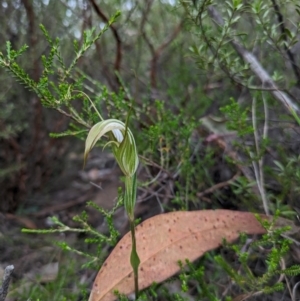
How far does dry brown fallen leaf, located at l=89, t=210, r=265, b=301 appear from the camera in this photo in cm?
111

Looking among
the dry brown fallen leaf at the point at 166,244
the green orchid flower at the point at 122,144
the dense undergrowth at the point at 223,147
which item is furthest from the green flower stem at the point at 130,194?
the dry brown fallen leaf at the point at 166,244

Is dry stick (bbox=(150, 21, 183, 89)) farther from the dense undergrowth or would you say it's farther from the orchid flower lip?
the orchid flower lip

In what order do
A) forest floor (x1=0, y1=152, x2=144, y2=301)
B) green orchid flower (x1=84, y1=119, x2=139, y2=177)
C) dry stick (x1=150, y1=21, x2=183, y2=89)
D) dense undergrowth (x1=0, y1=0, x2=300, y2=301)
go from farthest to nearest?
dry stick (x1=150, y1=21, x2=183, y2=89)
forest floor (x1=0, y1=152, x2=144, y2=301)
dense undergrowth (x1=0, y1=0, x2=300, y2=301)
green orchid flower (x1=84, y1=119, x2=139, y2=177)

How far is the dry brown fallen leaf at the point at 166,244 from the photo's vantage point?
1105 millimetres

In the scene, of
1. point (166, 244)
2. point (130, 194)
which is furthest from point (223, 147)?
point (130, 194)

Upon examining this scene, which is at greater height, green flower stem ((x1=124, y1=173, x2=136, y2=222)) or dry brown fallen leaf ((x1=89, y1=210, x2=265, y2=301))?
green flower stem ((x1=124, y1=173, x2=136, y2=222))

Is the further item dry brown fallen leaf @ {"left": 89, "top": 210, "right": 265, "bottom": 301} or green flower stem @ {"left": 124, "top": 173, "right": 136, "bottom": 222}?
dry brown fallen leaf @ {"left": 89, "top": 210, "right": 265, "bottom": 301}

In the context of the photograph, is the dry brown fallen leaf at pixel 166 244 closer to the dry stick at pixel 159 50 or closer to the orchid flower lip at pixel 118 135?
the orchid flower lip at pixel 118 135

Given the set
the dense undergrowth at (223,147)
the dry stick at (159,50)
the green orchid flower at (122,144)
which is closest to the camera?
the green orchid flower at (122,144)

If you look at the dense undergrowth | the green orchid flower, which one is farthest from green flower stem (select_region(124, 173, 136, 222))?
the dense undergrowth

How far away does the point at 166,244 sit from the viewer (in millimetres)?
1169

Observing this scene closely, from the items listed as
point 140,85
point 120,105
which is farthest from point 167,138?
point 140,85

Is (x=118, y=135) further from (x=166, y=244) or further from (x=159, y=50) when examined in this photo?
(x=159, y=50)

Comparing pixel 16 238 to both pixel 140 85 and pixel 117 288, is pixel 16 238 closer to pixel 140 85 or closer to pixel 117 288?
pixel 117 288
